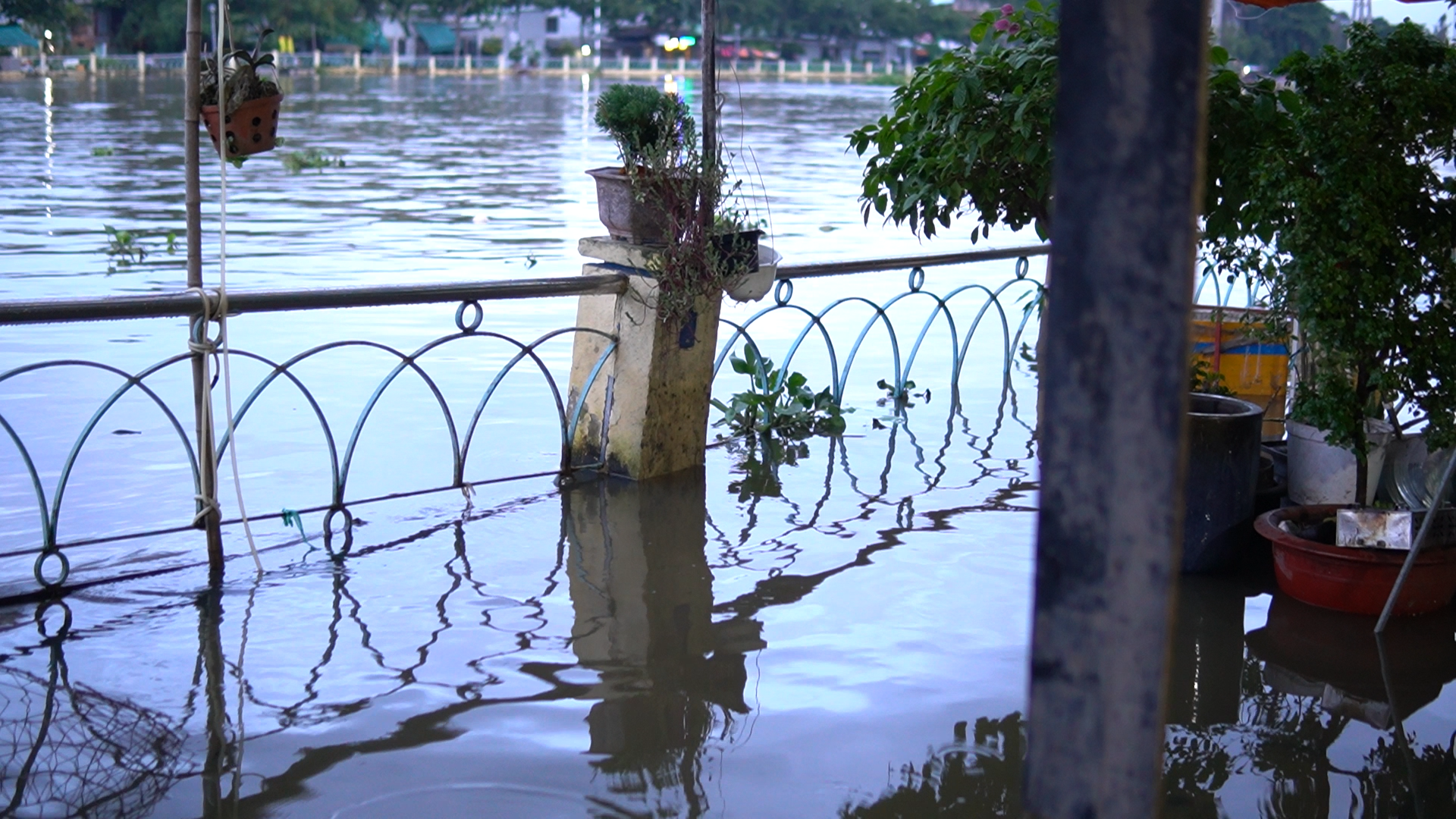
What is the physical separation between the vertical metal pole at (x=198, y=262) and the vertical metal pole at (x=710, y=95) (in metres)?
1.75

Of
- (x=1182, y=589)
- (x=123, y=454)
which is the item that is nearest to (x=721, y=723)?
(x=1182, y=589)

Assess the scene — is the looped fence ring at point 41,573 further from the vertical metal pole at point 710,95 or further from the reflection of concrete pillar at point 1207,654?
the reflection of concrete pillar at point 1207,654

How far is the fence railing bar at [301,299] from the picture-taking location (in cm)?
364

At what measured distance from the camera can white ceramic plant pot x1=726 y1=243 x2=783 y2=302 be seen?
4930 mm

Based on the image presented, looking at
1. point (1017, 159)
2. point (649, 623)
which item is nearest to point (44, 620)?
point (649, 623)

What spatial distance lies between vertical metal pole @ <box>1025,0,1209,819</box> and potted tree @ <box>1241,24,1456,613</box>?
291 centimetres

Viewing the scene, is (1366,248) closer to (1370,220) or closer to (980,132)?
(1370,220)

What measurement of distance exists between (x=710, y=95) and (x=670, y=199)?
0.45 metres

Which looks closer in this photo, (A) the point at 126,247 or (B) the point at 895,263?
(B) the point at 895,263

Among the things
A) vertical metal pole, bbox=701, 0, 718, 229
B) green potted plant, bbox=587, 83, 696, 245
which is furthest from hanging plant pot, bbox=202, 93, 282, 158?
vertical metal pole, bbox=701, 0, 718, 229

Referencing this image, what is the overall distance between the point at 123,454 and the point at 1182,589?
14.6 feet

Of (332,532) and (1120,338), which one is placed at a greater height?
(1120,338)

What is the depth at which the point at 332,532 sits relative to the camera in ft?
14.9

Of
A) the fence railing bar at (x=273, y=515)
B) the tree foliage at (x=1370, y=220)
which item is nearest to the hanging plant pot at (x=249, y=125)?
the fence railing bar at (x=273, y=515)
